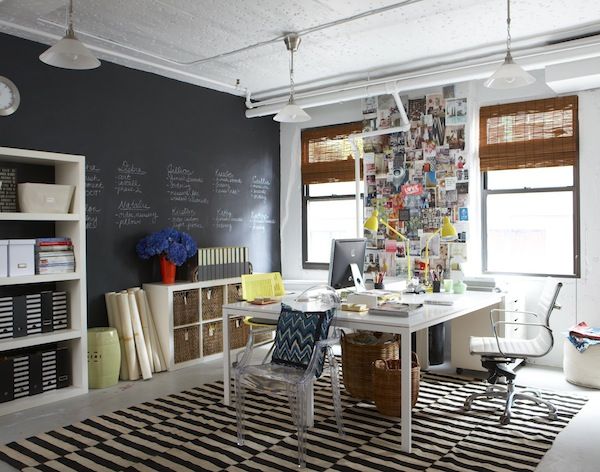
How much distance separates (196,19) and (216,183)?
2203 mm

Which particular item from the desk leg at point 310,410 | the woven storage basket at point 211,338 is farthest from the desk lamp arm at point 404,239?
the desk leg at point 310,410

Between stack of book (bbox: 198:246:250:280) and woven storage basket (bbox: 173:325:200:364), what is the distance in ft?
1.64

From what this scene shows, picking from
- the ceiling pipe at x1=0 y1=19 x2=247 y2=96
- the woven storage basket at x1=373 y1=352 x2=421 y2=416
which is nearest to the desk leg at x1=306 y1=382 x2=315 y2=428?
the woven storage basket at x1=373 y1=352 x2=421 y2=416

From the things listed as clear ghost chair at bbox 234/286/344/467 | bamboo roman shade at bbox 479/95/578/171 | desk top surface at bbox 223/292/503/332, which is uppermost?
bamboo roman shade at bbox 479/95/578/171

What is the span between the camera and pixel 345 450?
3221 mm

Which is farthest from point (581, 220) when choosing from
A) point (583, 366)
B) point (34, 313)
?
point (34, 313)

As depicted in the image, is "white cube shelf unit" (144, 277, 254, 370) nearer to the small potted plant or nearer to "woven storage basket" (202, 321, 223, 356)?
"woven storage basket" (202, 321, 223, 356)

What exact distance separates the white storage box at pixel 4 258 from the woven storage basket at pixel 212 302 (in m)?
1.82

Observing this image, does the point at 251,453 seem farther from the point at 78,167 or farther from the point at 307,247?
the point at 307,247

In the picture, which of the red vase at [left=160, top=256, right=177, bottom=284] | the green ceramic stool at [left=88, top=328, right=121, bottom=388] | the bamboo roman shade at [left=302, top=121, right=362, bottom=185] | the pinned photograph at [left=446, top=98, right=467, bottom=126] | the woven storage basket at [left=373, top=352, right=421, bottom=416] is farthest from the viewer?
the bamboo roman shade at [left=302, top=121, right=362, bottom=185]

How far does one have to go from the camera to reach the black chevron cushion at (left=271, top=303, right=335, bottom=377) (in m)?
3.31

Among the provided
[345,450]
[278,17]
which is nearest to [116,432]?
[345,450]

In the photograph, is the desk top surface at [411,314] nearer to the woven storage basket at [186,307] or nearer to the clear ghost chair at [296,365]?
the clear ghost chair at [296,365]

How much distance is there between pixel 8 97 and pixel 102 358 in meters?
2.10
